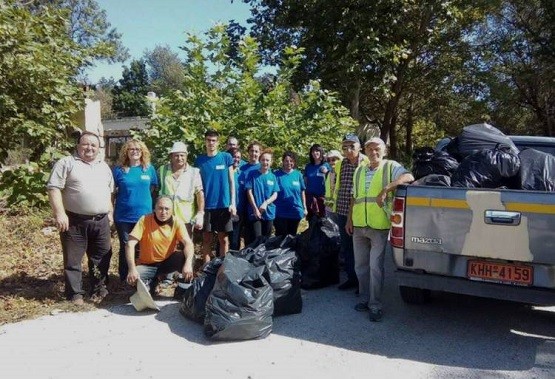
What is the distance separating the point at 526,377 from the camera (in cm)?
370

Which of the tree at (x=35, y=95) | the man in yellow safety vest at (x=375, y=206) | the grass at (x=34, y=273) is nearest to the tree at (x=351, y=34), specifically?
the grass at (x=34, y=273)

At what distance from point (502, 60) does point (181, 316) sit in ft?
67.1

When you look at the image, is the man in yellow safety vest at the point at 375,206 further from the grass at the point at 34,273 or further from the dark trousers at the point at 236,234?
the grass at the point at 34,273

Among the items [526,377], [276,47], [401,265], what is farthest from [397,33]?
[526,377]

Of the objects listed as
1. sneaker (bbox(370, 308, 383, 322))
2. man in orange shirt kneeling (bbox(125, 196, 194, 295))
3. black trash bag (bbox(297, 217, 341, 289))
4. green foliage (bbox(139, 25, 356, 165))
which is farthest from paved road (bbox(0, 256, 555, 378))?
green foliage (bbox(139, 25, 356, 165))

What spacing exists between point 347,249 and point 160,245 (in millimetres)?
2075

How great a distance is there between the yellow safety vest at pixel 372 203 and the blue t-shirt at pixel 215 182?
1783 millimetres

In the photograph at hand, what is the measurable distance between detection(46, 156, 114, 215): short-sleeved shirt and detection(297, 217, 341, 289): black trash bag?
87.3 inches

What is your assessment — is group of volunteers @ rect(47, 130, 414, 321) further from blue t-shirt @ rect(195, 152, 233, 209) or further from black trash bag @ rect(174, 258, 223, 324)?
black trash bag @ rect(174, 258, 223, 324)

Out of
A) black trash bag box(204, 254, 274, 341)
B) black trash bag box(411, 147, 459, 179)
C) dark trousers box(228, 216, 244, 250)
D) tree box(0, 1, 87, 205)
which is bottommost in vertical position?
black trash bag box(204, 254, 274, 341)

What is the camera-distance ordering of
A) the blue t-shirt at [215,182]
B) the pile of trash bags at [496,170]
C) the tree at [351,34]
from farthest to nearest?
the tree at [351,34] → the blue t-shirt at [215,182] → the pile of trash bags at [496,170]

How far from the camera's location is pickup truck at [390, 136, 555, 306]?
3.88 meters

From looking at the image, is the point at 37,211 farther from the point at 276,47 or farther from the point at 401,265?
the point at 276,47

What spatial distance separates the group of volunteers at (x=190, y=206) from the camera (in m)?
4.91
